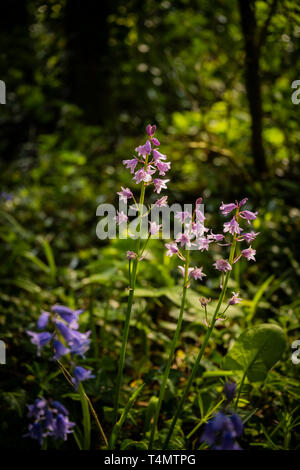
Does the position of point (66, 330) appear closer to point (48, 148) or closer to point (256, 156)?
point (256, 156)

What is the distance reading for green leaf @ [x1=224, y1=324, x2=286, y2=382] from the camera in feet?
3.93

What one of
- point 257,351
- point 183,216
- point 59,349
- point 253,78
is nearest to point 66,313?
point 59,349

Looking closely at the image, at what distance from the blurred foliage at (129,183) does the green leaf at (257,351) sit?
0.16 metres

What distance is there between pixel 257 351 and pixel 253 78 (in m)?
2.16

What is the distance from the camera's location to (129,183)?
3.43 metres

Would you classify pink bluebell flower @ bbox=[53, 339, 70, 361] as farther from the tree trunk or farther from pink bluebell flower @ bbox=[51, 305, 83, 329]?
the tree trunk

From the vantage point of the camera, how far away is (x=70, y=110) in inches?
170

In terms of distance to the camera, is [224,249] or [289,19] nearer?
[289,19]

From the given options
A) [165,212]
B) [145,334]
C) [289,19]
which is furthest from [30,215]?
[289,19]

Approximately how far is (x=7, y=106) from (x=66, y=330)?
15.4 ft

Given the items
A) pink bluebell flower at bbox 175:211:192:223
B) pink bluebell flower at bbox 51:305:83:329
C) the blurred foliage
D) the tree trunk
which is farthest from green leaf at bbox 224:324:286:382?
the tree trunk

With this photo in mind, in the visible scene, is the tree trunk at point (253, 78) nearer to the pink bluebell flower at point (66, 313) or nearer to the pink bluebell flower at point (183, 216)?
the pink bluebell flower at point (183, 216)

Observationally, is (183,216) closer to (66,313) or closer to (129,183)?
(66,313)

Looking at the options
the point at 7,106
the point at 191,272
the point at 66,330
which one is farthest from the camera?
the point at 7,106
